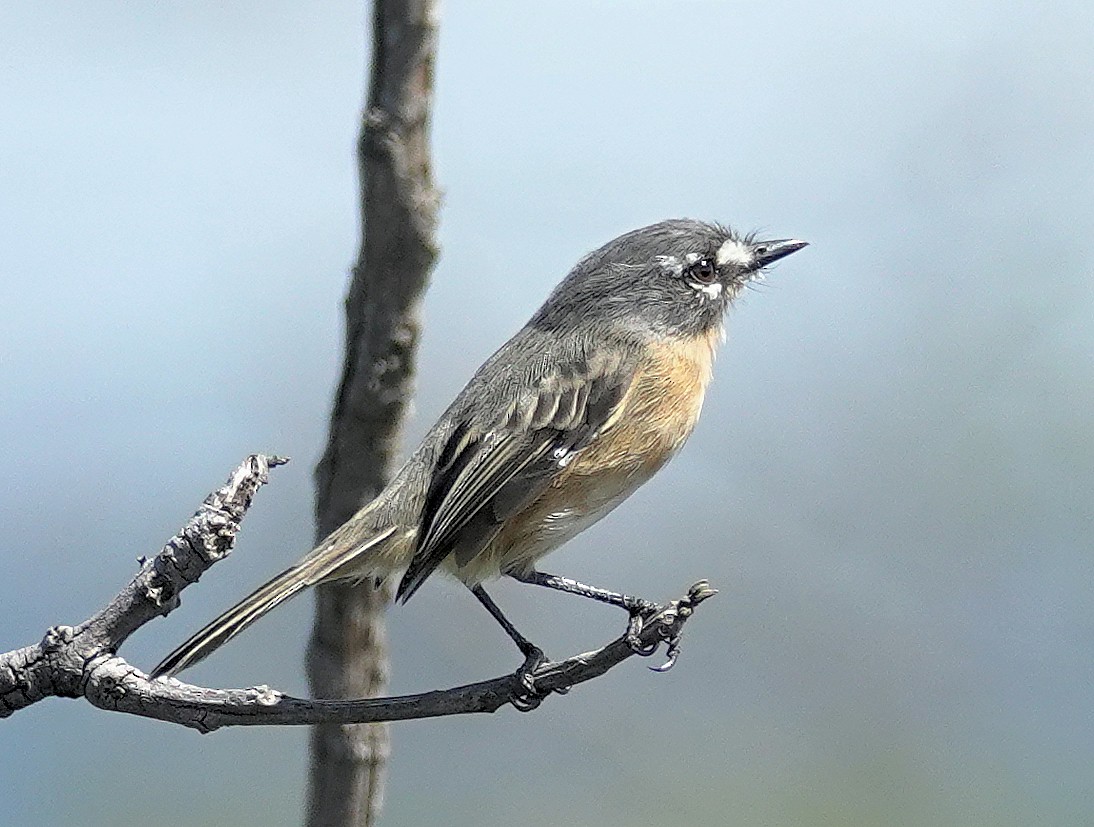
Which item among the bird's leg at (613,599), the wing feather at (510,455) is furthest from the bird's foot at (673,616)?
the wing feather at (510,455)

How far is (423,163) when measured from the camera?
2.28m

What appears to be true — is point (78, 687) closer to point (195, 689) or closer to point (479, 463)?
point (195, 689)

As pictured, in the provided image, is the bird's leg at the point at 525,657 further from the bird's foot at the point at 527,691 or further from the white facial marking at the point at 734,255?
the white facial marking at the point at 734,255

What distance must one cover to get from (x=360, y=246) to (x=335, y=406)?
0.41 m

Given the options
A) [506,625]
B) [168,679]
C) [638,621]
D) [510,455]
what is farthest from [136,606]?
[510,455]

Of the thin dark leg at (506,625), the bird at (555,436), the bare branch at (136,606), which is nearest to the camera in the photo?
the bare branch at (136,606)

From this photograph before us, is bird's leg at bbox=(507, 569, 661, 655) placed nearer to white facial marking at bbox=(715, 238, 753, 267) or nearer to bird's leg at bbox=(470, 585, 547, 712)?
bird's leg at bbox=(470, 585, 547, 712)

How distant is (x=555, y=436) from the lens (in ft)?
10.9

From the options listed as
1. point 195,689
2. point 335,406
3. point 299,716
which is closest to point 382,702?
point 299,716

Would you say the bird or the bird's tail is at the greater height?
the bird

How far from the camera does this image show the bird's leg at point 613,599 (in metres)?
2.21

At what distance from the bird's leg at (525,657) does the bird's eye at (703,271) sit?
3.88 feet

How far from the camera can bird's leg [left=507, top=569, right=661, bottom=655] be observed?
2.21 meters

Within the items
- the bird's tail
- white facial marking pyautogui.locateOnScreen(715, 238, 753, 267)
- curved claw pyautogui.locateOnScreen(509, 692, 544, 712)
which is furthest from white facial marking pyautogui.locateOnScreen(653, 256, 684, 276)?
curved claw pyautogui.locateOnScreen(509, 692, 544, 712)
